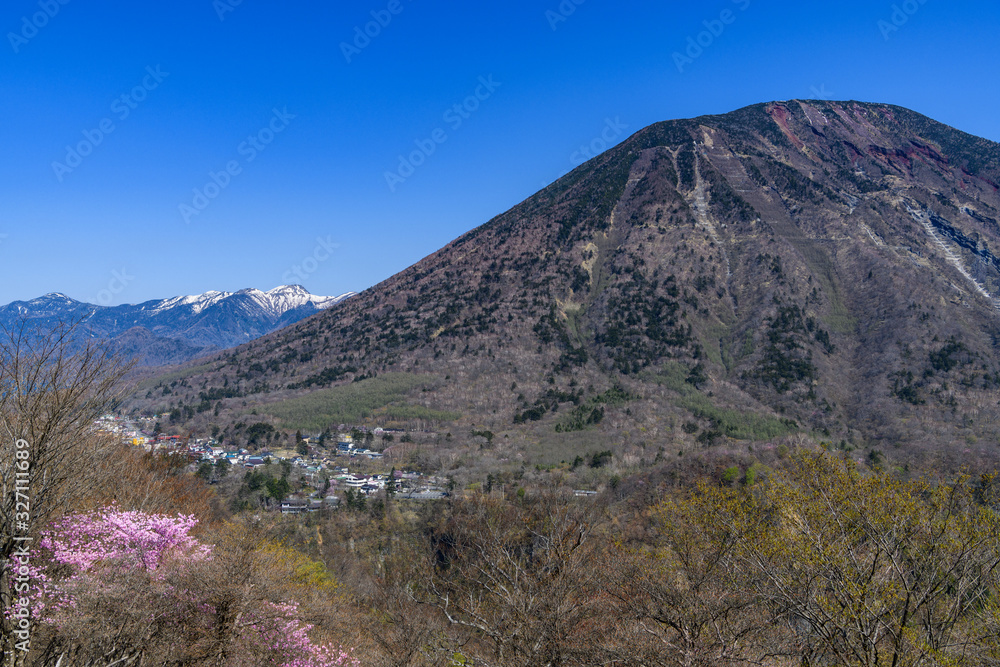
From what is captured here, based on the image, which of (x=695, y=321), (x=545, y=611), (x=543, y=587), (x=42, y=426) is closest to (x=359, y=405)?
(x=695, y=321)

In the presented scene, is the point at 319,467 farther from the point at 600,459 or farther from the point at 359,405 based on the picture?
the point at 600,459

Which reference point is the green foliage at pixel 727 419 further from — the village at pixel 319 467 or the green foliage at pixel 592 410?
the village at pixel 319 467

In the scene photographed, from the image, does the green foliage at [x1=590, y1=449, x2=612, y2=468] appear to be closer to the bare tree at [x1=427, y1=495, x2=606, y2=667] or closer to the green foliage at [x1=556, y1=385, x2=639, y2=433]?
the green foliage at [x1=556, y1=385, x2=639, y2=433]

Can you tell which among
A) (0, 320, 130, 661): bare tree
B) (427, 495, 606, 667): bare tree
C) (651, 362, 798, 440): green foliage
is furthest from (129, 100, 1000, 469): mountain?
(0, 320, 130, 661): bare tree

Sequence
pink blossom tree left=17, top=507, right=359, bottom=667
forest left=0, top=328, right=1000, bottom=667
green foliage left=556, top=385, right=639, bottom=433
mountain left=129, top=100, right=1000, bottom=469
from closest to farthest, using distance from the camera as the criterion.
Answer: forest left=0, top=328, right=1000, bottom=667 → pink blossom tree left=17, top=507, right=359, bottom=667 → mountain left=129, top=100, right=1000, bottom=469 → green foliage left=556, top=385, right=639, bottom=433

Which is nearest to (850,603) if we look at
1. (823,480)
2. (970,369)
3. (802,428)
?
(823,480)
